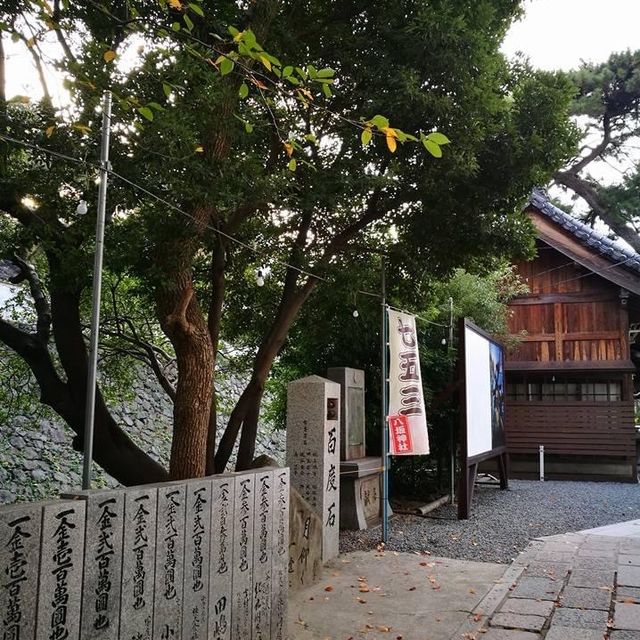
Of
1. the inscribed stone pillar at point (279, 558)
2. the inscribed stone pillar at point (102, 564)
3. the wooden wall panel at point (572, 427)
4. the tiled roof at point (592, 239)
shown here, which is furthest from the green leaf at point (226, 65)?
the wooden wall panel at point (572, 427)

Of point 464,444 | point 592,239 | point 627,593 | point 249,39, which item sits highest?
point 592,239

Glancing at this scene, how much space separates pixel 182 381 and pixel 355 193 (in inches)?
123

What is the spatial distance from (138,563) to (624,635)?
3830 millimetres

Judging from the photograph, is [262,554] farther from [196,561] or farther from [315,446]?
[315,446]

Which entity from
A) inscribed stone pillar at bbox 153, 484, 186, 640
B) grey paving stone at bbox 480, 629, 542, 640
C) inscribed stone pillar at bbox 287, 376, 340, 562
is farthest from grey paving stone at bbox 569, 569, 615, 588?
inscribed stone pillar at bbox 153, 484, 186, 640

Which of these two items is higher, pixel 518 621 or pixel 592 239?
pixel 592 239

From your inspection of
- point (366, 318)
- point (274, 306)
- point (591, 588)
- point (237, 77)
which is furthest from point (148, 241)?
point (591, 588)

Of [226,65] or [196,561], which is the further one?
[196,561]

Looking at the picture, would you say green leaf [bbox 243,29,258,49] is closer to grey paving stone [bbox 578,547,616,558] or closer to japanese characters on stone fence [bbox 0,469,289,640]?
japanese characters on stone fence [bbox 0,469,289,640]

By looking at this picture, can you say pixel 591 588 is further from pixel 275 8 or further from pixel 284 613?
pixel 275 8

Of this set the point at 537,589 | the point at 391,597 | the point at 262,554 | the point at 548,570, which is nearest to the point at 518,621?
the point at 537,589

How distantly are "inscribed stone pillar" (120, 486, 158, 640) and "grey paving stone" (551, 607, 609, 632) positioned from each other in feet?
11.2

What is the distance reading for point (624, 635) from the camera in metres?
4.93

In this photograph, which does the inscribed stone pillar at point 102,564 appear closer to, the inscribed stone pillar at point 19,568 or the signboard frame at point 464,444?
the inscribed stone pillar at point 19,568
